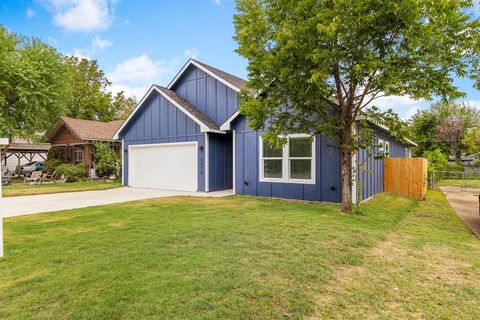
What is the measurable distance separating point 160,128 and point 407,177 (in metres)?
11.9

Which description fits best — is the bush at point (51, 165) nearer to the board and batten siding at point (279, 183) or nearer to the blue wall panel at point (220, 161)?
the blue wall panel at point (220, 161)

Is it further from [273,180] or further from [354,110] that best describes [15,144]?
[354,110]

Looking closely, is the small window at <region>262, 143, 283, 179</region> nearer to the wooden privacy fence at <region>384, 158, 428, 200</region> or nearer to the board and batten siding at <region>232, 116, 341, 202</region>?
the board and batten siding at <region>232, 116, 341, 202</region>

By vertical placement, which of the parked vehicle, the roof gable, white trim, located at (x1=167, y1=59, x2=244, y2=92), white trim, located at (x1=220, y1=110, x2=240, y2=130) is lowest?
the parked vehicle

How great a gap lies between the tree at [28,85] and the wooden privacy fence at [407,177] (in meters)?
22.3

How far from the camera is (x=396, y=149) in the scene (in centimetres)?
1689

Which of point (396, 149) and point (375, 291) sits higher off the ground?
point (396, 149)

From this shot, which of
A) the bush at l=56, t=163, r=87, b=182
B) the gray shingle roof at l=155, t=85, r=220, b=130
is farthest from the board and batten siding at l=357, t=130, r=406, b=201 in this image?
the bush at l=56, t=163, r=87, b=182

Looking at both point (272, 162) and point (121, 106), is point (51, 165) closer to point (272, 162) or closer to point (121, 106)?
point (272, 162)

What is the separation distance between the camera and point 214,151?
13.2 metres

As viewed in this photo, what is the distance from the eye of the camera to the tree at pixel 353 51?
21.0 feet

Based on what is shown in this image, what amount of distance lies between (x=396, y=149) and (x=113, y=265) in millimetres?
17119

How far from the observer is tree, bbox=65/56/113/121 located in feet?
110

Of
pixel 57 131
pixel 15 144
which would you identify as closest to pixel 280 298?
pixel 57 131
